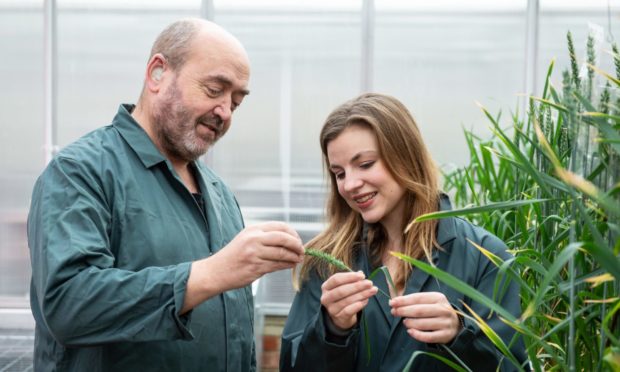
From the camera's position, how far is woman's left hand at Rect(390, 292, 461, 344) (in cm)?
147

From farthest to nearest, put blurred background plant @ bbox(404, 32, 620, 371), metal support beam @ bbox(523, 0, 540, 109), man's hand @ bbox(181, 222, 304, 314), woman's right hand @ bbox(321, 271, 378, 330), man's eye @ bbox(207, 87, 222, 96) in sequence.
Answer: metal support beam @ bbox(523, 0, 540, 109)
man's eye @ bbox(207, 87, 222, 96)
woman's right hand @ bbox(321, 271, 378, 330)
man's hand @ bbox(181, 222, 304, 314)
blurred background plant @ bbox(404, 32, 620, 371)

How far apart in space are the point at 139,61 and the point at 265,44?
72 centimetres

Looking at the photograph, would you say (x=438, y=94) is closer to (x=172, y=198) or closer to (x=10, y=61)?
(x=10, y=61)

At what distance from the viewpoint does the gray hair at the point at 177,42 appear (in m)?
1.72

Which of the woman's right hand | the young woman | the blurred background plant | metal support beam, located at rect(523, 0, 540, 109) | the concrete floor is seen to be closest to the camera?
the blurred background plant

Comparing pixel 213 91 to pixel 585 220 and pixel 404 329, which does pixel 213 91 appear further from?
pixel 585 220

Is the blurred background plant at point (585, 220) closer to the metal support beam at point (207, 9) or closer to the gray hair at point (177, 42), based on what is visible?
the gray hair at point (177, 42)

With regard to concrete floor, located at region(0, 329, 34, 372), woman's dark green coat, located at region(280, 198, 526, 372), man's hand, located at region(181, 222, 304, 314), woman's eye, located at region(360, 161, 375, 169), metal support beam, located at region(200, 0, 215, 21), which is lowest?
concrete floor, located at region(0, 329, 34, 372)

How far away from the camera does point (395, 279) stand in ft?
5.75

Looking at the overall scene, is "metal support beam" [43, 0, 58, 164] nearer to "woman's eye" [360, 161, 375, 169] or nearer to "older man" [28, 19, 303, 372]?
"older man" [28, 19, 303, 372]

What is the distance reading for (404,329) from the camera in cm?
166

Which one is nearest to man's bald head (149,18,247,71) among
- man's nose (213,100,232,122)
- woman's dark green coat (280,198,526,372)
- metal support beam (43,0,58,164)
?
man's nose (213,100,232,122)

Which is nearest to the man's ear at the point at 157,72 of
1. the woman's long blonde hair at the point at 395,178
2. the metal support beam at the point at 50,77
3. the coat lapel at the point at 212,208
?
the coat lapel at the point at 212,208

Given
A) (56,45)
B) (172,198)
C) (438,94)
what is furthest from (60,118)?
(172,198)
